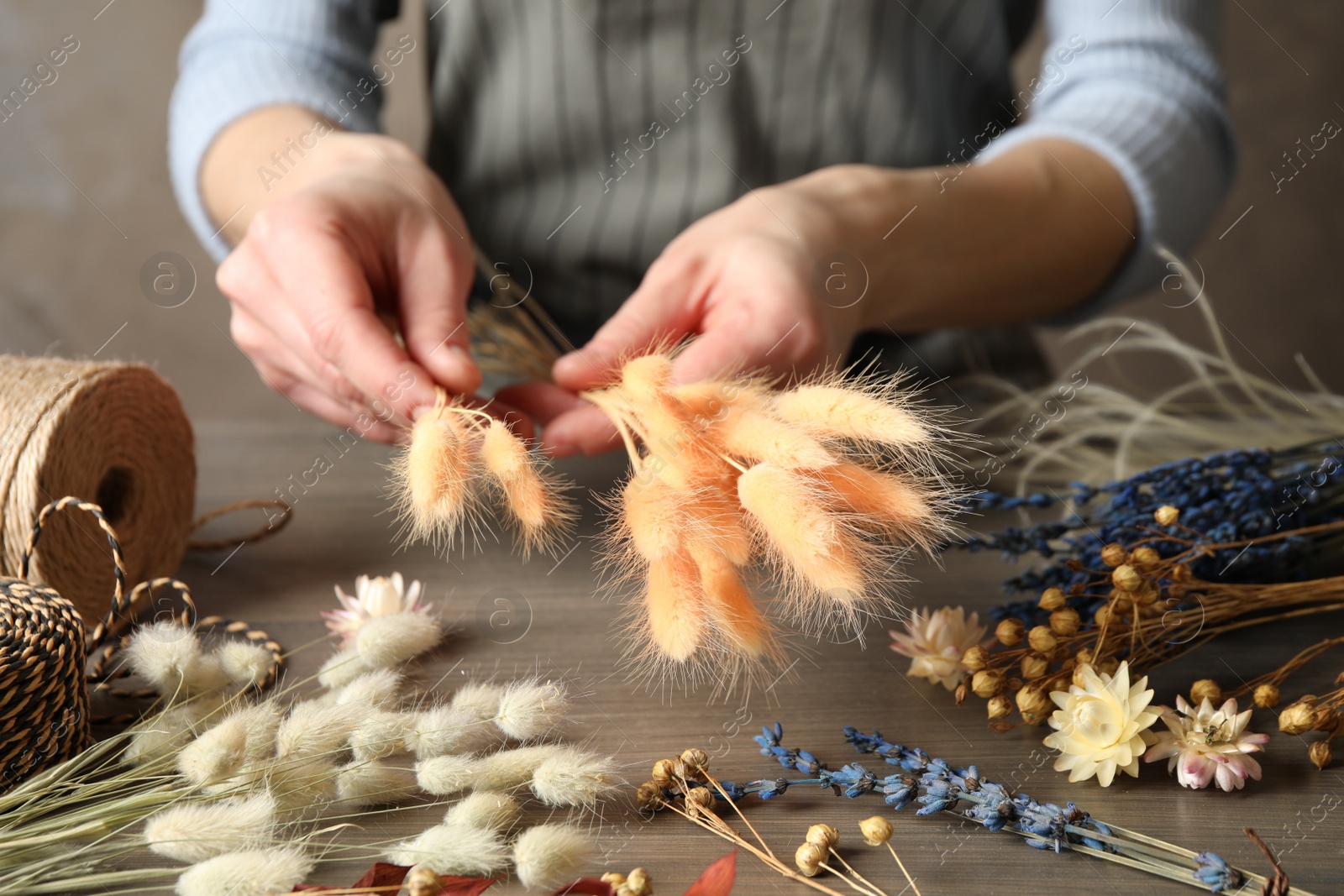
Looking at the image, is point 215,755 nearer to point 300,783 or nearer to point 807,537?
point 300,783

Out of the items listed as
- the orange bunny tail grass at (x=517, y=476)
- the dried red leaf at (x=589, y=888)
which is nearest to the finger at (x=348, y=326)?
the orange bunny tail grass at (x=517, y=476)

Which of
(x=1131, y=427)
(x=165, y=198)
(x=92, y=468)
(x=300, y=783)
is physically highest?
(x=165, y=198)

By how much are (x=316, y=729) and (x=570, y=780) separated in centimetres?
12

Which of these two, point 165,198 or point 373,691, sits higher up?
point 165,198

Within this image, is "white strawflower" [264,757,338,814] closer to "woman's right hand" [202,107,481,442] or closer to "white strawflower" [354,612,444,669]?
"white strawflower" [354,612,444,669]

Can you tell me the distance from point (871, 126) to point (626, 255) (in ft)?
0.93

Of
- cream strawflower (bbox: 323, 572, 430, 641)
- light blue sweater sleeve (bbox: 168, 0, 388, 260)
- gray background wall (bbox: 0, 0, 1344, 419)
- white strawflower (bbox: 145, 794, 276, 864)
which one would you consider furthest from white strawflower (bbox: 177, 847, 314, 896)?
gray background wall (bbox: 0, 0, 1344, 419)

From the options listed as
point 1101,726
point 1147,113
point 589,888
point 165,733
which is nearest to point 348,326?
point 165,733

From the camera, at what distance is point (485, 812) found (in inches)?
15.1

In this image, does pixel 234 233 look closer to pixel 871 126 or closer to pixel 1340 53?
pixel 871 126

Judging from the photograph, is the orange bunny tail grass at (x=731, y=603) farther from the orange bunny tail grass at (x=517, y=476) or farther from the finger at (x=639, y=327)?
the finger at (x=639, y=327)

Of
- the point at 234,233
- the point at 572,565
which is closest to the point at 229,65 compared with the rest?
the point at 234,233

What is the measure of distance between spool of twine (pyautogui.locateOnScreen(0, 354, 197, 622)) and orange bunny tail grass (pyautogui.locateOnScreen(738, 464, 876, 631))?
40cm

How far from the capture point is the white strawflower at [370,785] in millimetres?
407
